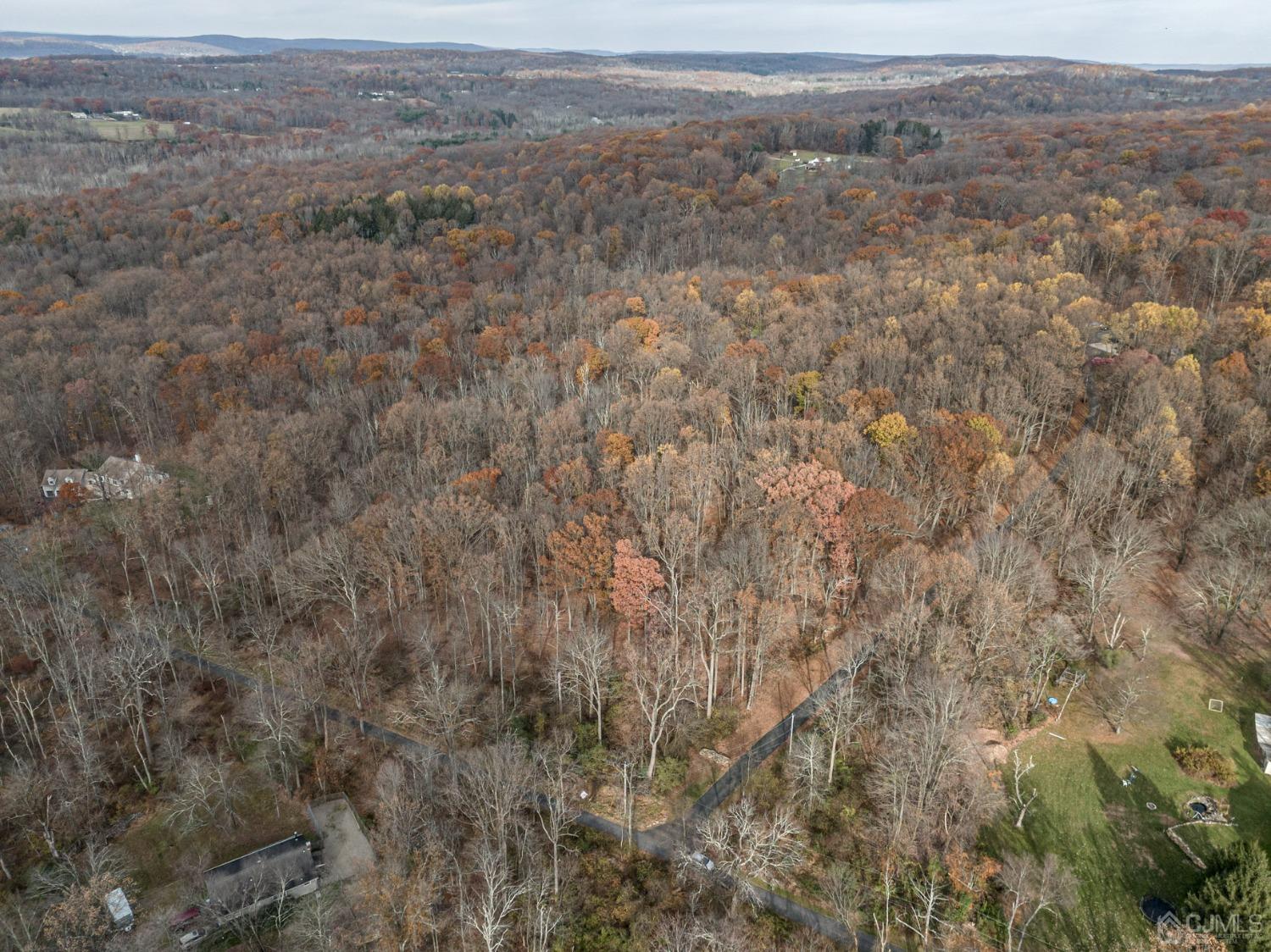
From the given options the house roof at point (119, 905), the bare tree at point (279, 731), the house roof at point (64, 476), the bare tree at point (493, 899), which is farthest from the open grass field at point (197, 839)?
the house roof at point (64, 476)

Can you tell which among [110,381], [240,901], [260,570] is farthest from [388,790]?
[110,381]

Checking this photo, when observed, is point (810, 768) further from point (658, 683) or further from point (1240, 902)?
point (1240, 902)

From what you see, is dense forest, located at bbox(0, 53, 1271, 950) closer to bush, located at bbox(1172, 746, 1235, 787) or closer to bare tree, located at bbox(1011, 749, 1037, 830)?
bush, located at bbox(1172, 746, 1235, 787)

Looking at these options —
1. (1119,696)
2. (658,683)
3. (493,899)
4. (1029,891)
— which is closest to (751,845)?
(658,683)

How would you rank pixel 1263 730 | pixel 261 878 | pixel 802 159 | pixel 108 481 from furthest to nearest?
pixel 802 159 < pixel 108 481 < pixel 1263 730 < pixel 261 878

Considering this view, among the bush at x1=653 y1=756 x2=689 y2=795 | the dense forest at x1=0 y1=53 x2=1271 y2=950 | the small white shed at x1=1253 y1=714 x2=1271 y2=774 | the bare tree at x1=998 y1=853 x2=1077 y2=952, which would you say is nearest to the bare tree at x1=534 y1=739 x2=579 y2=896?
the dense forest at x1=0 y1=53 x2=1271 y2=950

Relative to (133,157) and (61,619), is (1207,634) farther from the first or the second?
(133,157)
